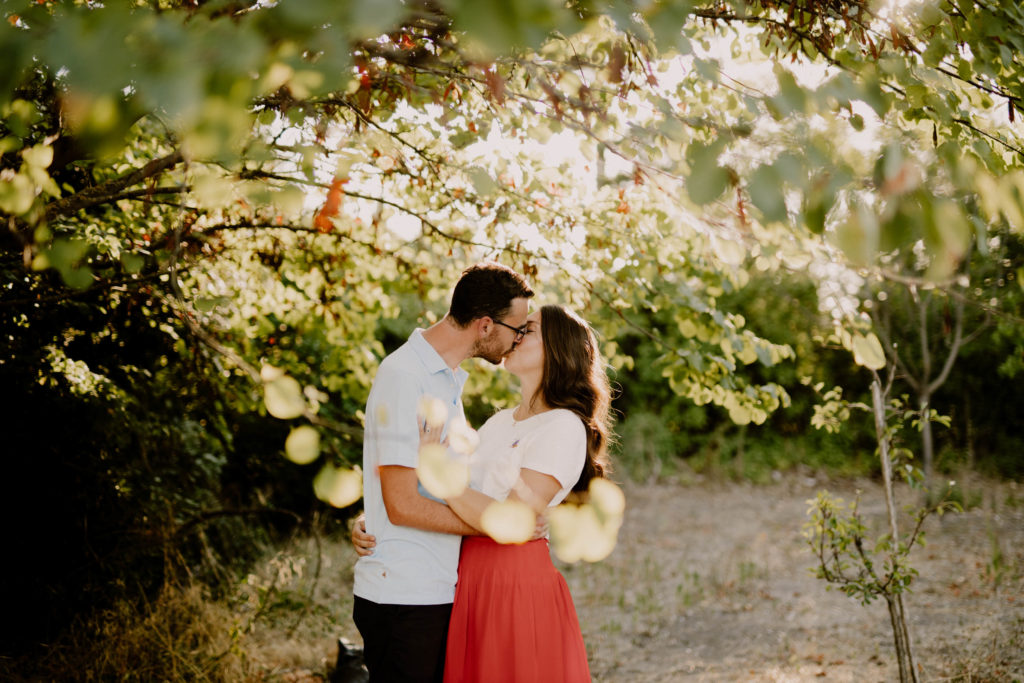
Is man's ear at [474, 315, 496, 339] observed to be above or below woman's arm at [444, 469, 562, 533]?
above

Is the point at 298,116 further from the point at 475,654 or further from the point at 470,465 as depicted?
the point at 475,654

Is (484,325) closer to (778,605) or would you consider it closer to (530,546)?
(530,546)

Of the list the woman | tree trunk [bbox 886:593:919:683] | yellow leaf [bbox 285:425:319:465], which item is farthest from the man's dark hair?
tree trunk [bbox 886:593:919:683]

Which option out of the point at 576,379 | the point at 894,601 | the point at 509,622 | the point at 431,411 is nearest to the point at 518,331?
the point at 576,379

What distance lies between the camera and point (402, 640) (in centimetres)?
215

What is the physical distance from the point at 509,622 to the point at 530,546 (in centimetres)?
26

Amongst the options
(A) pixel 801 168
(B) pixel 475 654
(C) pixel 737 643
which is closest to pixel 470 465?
(B) pixel 475 654

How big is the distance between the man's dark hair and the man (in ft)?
0.46

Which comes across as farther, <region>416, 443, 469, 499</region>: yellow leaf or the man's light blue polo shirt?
the man's light blue polo shirt

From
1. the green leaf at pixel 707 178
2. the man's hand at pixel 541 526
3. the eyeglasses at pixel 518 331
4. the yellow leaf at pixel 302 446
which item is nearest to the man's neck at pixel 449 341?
the eyeglasses at pixel 518 331

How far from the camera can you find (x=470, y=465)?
101 inches

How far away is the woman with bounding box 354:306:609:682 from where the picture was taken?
2.22m

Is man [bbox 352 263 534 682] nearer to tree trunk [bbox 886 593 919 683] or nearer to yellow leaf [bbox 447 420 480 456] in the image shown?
yellow leaf [bbox 447 420 480 456]

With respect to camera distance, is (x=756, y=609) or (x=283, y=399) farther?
(x=756, y=609)
